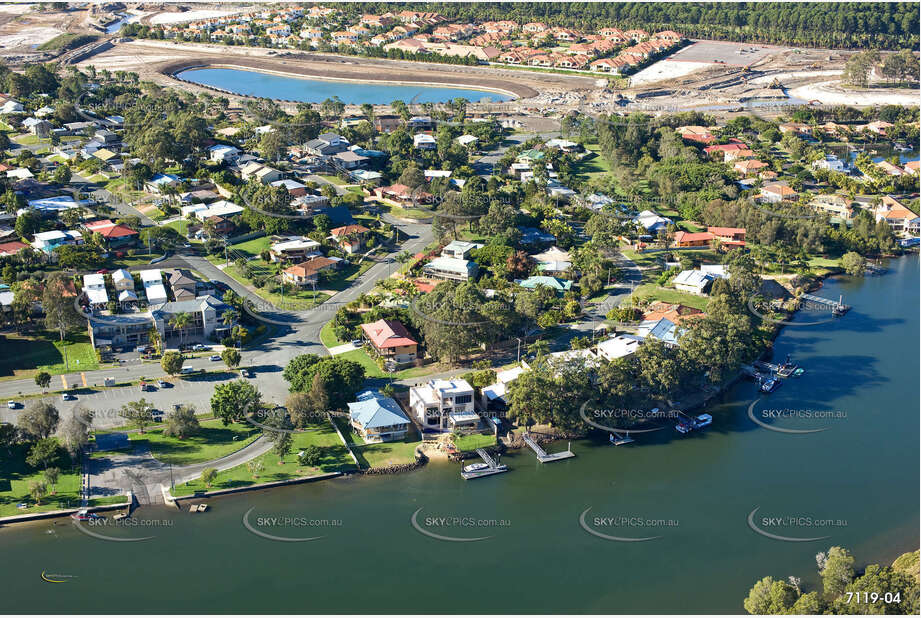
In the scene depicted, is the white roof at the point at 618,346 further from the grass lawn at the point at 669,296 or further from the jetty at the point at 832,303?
the jetty at the point at 832,303

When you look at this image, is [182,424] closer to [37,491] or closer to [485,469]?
[37,491]

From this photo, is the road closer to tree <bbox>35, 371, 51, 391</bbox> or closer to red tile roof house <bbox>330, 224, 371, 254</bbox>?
tree <bbox>35, 371, 51, 391</bbox>

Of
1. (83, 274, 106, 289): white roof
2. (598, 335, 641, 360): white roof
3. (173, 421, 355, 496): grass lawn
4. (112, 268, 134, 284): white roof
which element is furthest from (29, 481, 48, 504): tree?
(598, 335, 641, 360): white roof

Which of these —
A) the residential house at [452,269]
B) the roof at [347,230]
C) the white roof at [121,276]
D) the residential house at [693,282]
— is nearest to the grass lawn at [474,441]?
the residential house at [452,269]

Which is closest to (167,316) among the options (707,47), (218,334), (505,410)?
(218,334)

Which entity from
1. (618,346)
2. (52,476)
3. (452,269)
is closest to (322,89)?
(452,269)

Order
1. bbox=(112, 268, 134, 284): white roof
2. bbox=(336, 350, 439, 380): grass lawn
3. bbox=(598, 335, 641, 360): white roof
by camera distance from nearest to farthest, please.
→ bbox=(598, 335, 641, 360): white roof → bbox=(336, 350, 439, 380): grass lawn → bbox=(112, 268, 134, 284): white roof

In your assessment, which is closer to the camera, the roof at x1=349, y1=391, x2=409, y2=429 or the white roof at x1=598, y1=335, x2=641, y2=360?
the roof at x1=349, y1=391, x2=409, y2=429
